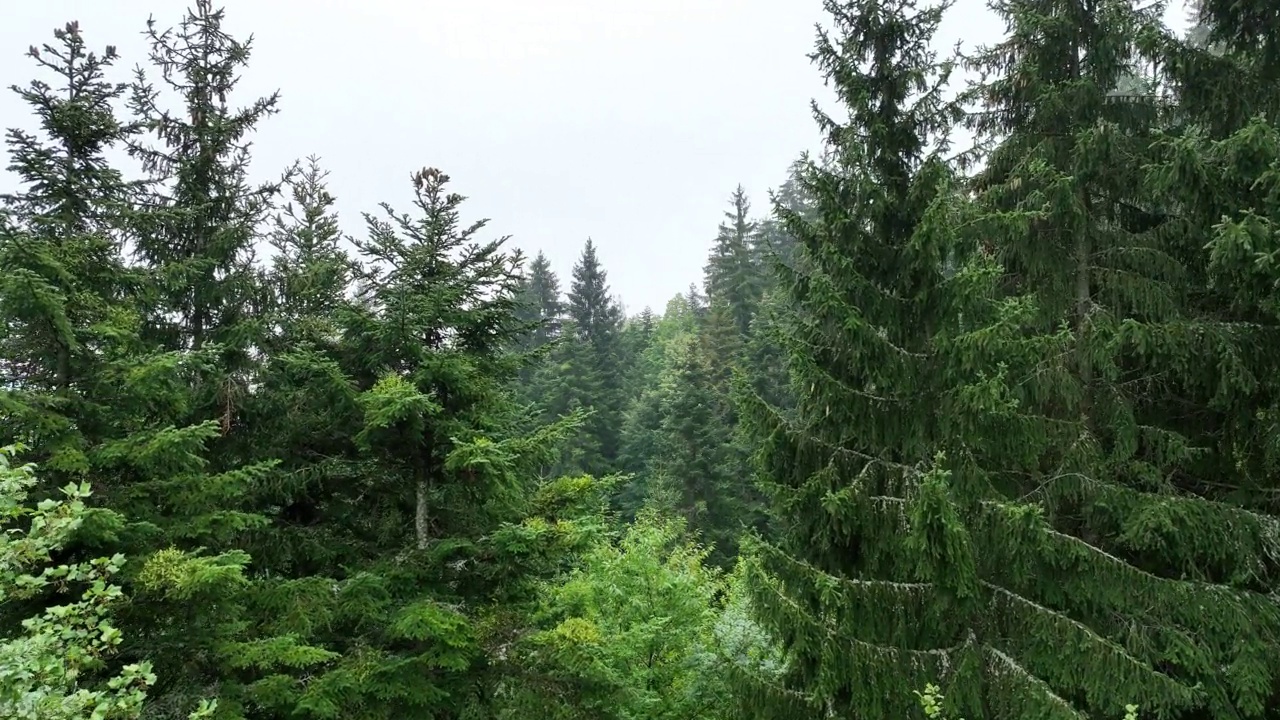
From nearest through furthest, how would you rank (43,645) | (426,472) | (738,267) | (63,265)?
(43,645) < (63,265) < (426,472) < (738,267)

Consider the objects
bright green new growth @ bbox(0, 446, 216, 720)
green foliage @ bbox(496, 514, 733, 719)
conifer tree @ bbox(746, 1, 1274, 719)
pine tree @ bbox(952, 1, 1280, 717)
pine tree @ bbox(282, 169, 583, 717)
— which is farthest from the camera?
green foliage @ bbox(496, 514, 733, 719)

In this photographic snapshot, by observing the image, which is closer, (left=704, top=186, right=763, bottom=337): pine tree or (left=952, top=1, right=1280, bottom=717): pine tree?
(left=952, top=1, right=1280, bottom=717): pine tree

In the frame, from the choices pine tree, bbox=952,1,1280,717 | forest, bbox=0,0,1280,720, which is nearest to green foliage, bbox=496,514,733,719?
forest, bbox=0,0,1280,720

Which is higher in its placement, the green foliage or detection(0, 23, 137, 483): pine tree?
detection(0, 23, 137, 483): pine tree

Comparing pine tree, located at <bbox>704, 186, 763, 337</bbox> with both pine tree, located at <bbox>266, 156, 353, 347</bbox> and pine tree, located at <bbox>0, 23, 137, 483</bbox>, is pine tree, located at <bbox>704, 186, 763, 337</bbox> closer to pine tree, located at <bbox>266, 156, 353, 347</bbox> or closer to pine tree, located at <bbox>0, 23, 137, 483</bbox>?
pine tree, located at <bbox>266, 156, 353, 347</bbox>

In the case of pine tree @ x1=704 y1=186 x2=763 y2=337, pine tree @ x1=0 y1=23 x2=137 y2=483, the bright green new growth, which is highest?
pine tree @ x1=704 y1=186 x2=763 y2=337

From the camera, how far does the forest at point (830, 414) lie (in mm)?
6664

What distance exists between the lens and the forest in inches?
262

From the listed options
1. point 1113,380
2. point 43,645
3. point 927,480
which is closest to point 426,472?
point 43,645

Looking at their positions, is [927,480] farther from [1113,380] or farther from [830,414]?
[1113,380]

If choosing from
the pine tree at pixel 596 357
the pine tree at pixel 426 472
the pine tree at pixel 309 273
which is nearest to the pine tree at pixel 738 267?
the pine tree at pixel 596 357

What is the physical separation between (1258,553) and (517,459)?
325 inches

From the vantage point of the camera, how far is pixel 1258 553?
722 centimetres

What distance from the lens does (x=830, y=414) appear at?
741 cm
